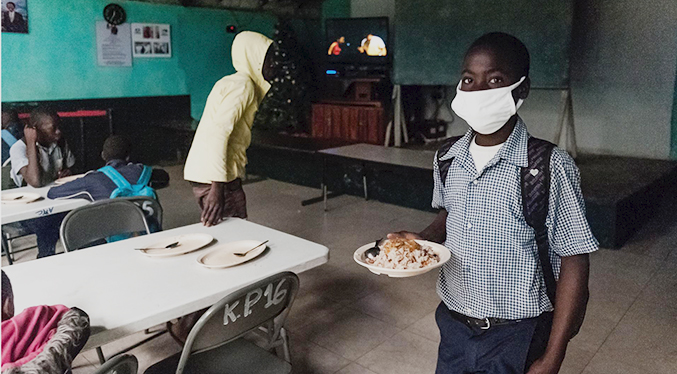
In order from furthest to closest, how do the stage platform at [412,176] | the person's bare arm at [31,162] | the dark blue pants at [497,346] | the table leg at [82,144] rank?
the table leg at [82,144] → the stage platform at [412,176] → the person's bare arm at [31,162] → the dark blue pants at [497,346]

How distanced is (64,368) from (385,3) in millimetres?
8448

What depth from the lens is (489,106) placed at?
4.25 ft

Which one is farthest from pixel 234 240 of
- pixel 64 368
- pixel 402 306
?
pixel 402 306

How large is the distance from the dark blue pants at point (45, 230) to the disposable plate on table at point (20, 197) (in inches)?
9.4

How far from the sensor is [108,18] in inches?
274

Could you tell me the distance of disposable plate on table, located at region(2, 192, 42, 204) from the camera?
9.55 ft

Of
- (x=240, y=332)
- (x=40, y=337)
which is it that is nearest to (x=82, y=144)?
(x=240, y=332)

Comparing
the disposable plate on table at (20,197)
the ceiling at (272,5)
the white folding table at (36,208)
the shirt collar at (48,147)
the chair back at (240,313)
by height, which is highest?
the ceiling at (272,5)

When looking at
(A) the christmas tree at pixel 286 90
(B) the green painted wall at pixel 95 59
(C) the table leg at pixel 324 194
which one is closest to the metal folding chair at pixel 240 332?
(C) the table leg at pixel 324 194

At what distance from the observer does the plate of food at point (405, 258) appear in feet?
4.55

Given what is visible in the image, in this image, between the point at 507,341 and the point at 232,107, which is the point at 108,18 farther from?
the point at 507,341

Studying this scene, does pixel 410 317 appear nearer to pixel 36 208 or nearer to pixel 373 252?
pixel 373 252

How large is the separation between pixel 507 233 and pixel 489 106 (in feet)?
1.04

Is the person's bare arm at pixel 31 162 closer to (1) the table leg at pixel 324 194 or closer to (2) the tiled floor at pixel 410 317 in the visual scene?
(2) the tiled floor at pixel 410 317
